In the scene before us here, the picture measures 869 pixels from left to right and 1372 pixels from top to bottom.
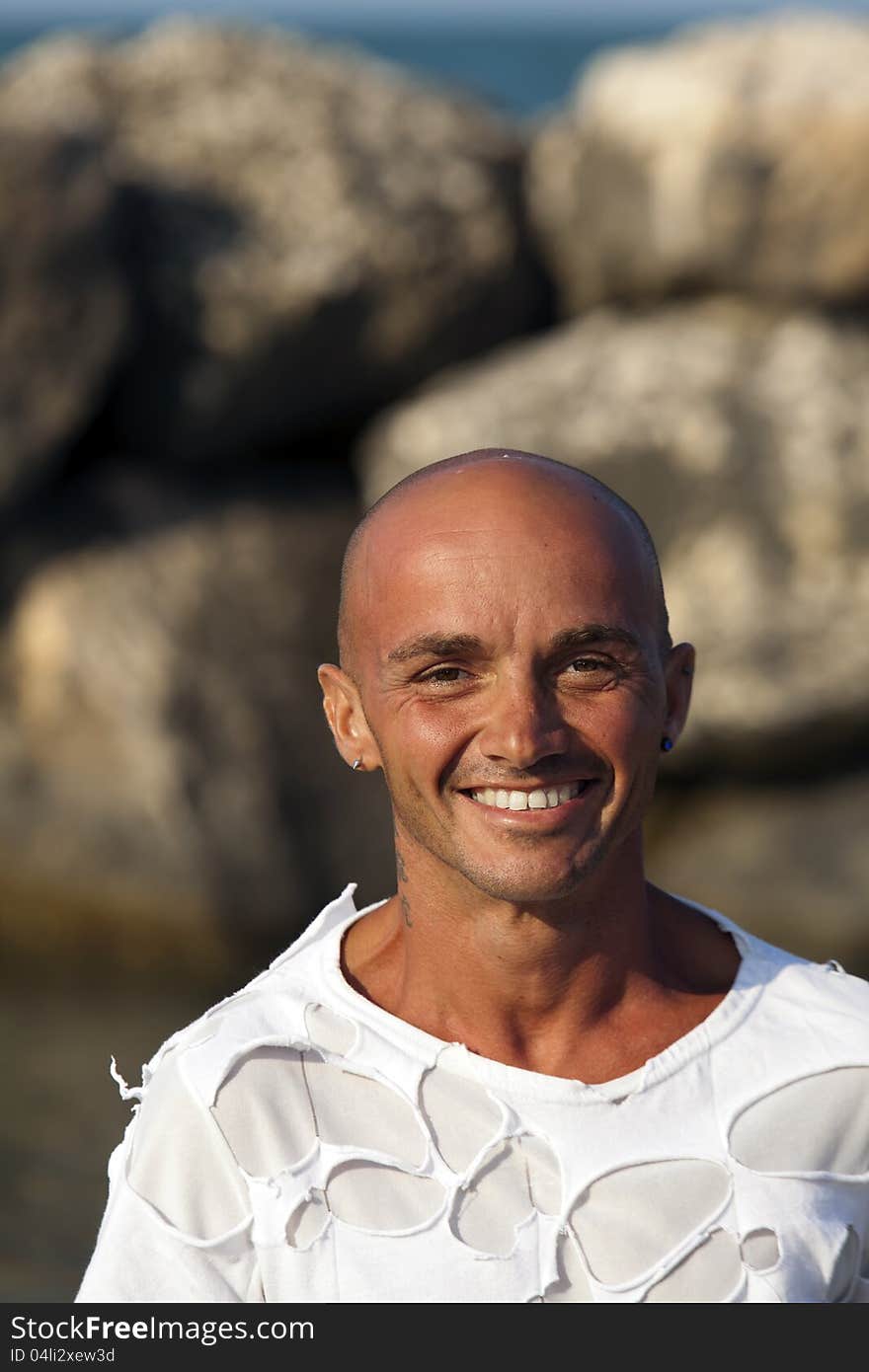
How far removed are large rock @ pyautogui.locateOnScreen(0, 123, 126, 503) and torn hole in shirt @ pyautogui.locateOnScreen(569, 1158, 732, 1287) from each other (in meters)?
4.50

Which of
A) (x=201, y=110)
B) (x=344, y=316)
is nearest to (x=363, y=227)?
(x=344, y=316)

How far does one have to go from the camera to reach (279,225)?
246 inches

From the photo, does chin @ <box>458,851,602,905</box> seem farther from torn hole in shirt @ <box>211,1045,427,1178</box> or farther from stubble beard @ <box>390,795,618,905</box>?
torn hole in shirt @ <box>211,1045,427,1178</box>

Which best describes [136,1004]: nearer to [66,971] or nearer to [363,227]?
[66,971]

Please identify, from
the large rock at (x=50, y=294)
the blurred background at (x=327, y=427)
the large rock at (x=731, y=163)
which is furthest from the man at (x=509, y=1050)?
the large rock at (x=731, y=163)

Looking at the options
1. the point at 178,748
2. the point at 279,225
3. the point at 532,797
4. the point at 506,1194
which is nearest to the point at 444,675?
the point at 532,797

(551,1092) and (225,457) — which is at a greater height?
(225,457)

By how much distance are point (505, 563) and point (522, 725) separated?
15cm

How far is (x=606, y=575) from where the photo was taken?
186 cm

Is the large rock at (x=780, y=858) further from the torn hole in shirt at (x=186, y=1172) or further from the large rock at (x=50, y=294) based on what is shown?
the torn hole in shirt at (x=186, y=1172)

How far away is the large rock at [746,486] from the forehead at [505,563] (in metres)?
4.08

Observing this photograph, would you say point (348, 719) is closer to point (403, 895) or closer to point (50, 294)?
point (403, 895)

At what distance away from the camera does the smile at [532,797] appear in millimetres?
1833

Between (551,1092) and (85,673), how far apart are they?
4.26 m
